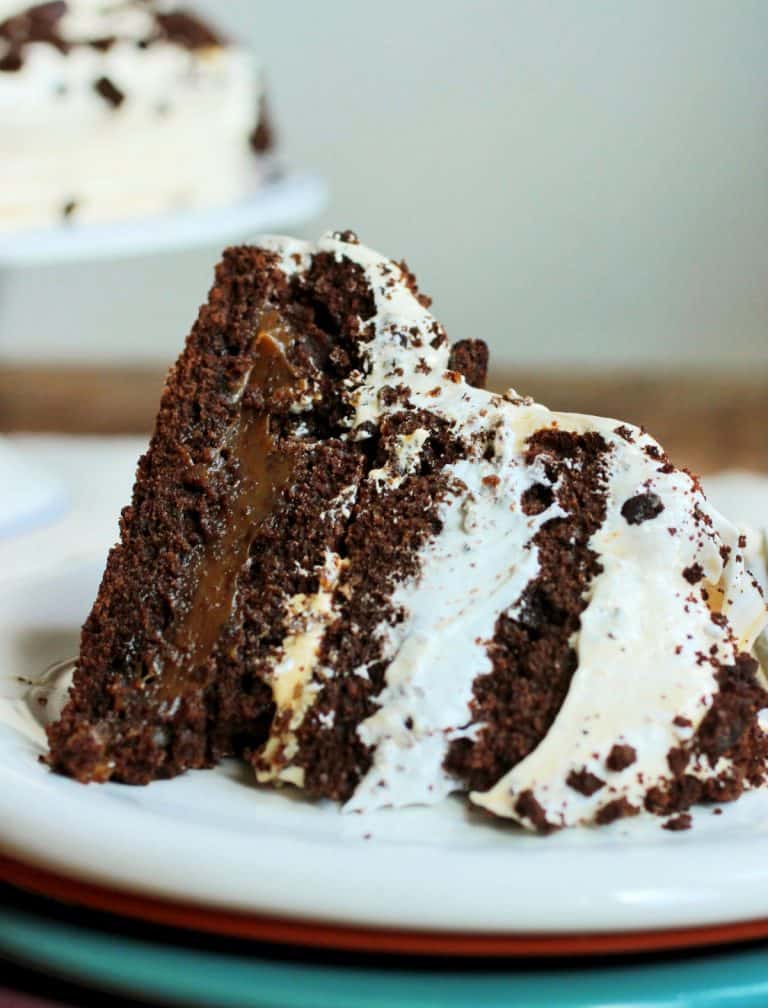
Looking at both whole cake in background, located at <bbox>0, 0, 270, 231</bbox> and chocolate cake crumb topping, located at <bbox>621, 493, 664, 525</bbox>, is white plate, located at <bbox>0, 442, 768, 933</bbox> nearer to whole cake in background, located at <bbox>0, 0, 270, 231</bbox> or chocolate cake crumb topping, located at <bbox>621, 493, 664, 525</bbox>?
chocolate cake crumb topping, located at <bbox>621, 493, 664, 525</bbox>

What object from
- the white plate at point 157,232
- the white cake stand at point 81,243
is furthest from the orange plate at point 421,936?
the white plate at point 157,232

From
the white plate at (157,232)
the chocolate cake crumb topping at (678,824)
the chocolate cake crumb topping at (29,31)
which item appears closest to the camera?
the chocolate cake crumb topping at (678,824)

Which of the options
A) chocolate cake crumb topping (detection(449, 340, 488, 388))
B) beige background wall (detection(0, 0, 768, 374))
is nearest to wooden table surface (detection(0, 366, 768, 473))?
beige background wall (detection(0, 0, 768, 374))

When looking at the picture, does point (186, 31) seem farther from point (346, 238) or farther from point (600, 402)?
point (346, 238)

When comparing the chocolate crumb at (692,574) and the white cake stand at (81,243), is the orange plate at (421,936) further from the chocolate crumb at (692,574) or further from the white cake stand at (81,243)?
the white cake stand at (81,243)

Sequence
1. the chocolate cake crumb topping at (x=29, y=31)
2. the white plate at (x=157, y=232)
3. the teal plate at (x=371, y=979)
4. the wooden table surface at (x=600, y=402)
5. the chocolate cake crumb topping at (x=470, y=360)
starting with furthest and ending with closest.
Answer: the wooden table surface at (x=600, y=402) → the chocolate cake crumb topping at (x=29, y=31) → the white plate at (x=157, y=232) → the chocolate cake crumb topping at (x=470, y=360) → the teal plate at (x=371, y=979)

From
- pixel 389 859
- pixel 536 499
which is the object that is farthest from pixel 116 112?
pixel 389 859
